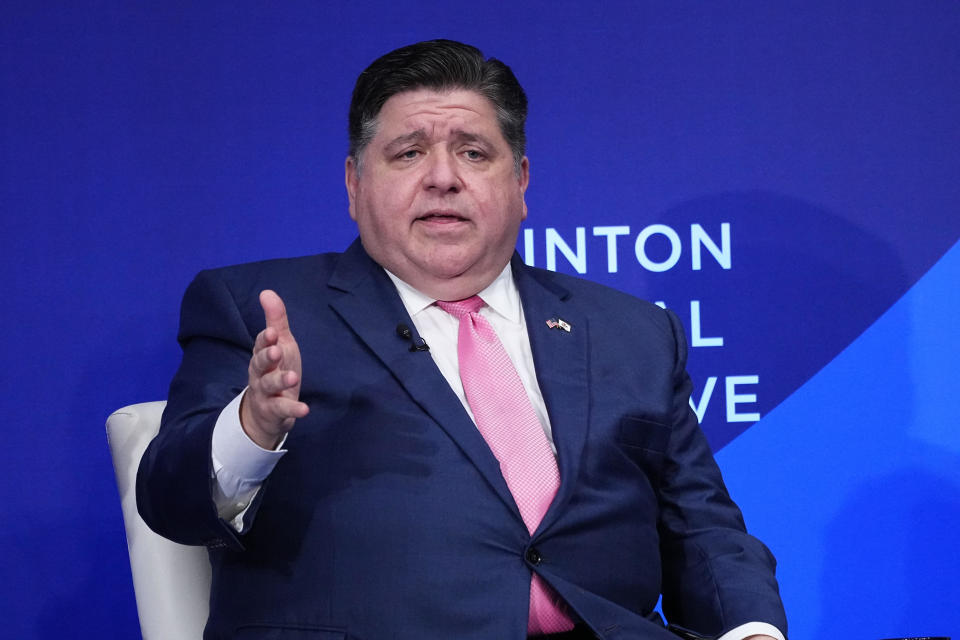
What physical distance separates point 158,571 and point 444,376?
0.61 meters

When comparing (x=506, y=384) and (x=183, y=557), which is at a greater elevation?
(x=506, y=384)

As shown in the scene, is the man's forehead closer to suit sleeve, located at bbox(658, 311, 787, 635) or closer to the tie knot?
the tie knot

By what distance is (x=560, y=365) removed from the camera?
188cm

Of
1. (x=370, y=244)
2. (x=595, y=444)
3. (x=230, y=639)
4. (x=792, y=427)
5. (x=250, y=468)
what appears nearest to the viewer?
(x=250, y=468)

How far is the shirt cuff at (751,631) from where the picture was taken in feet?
5.57

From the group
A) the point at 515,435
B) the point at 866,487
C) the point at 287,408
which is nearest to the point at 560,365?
the point at 515,435

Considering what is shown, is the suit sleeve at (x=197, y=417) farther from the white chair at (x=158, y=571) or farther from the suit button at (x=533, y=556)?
the suit button at (x=533, y=556)

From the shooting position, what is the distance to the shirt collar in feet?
6.31

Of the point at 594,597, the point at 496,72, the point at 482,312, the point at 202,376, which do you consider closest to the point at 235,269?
the point at 202,376

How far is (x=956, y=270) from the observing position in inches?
109

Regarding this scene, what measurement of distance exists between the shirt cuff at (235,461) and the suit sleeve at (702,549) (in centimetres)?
79

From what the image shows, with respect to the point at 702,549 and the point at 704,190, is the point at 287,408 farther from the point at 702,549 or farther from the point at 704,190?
the point at 704,190

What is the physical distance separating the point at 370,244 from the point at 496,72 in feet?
1.32

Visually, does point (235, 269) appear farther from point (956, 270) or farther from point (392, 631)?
point (956, 270)
